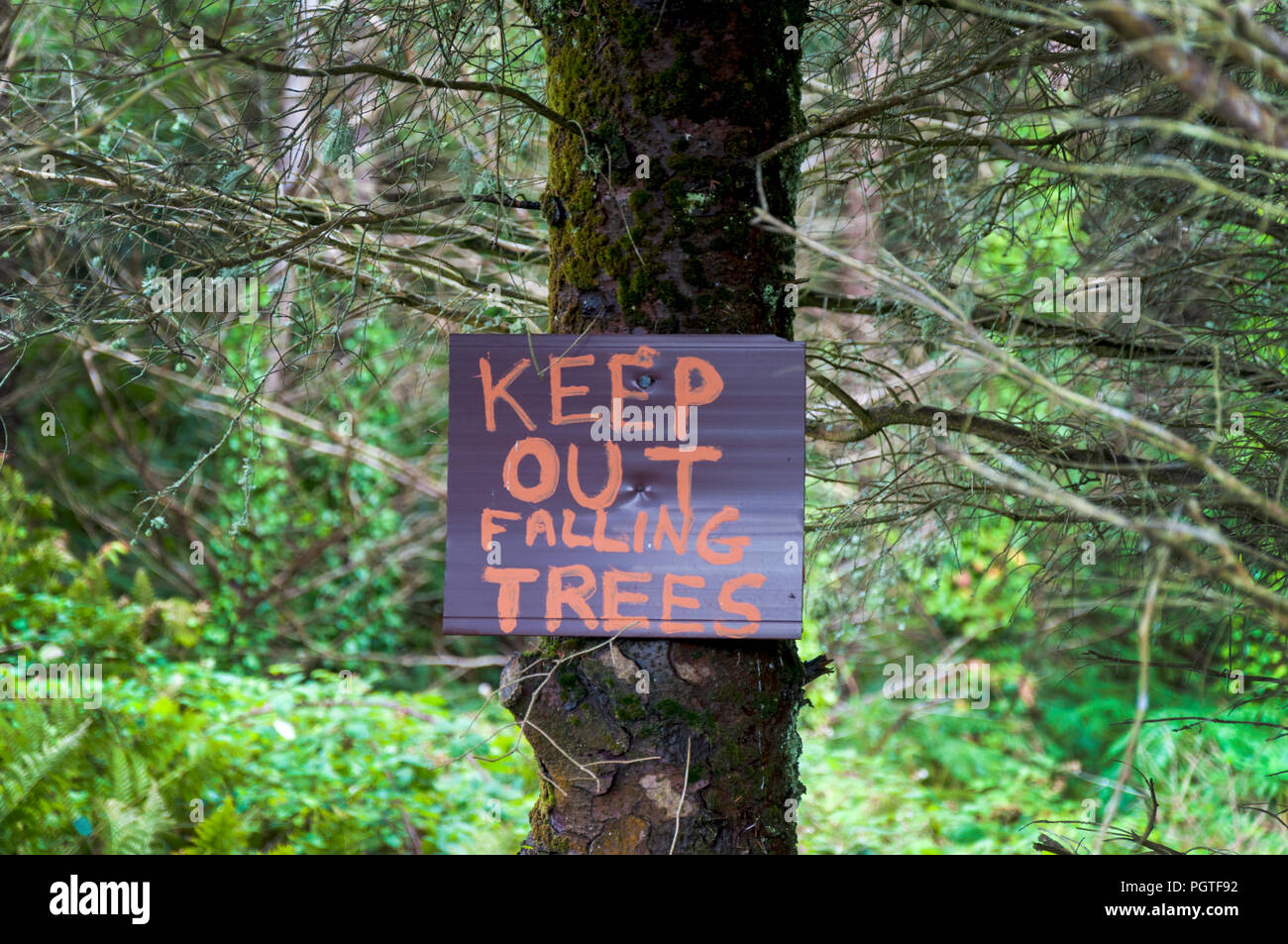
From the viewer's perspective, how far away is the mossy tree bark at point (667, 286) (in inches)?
60.8

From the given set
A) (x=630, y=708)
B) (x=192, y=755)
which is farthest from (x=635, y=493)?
(x=192, y=755)

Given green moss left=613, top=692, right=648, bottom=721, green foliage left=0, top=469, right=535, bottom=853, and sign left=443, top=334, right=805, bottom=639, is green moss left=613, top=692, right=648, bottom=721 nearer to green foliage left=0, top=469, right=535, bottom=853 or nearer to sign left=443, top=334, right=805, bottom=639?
sign left=443, top=334, right=805, bottom=639

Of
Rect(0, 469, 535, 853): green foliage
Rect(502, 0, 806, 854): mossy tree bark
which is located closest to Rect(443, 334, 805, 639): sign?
Rect(502, 0, 806, 854): mossy tree bark

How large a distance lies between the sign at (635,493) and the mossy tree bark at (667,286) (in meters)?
0.07

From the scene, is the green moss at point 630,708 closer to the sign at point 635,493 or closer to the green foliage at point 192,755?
the sign at point 635,493

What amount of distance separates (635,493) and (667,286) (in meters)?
0.33

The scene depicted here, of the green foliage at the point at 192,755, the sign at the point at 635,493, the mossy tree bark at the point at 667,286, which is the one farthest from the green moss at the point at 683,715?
the green foliage at the point at 192,755

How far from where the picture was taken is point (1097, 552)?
7.65 feet

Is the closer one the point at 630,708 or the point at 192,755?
the point at 630,708

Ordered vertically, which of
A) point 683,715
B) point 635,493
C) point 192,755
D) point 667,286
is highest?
point 667,286

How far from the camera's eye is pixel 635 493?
1.59 meters

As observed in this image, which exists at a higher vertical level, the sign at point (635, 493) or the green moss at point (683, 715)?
the sign at point (635, 493)

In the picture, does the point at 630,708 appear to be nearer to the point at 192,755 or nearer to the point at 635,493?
the point at 635,493
